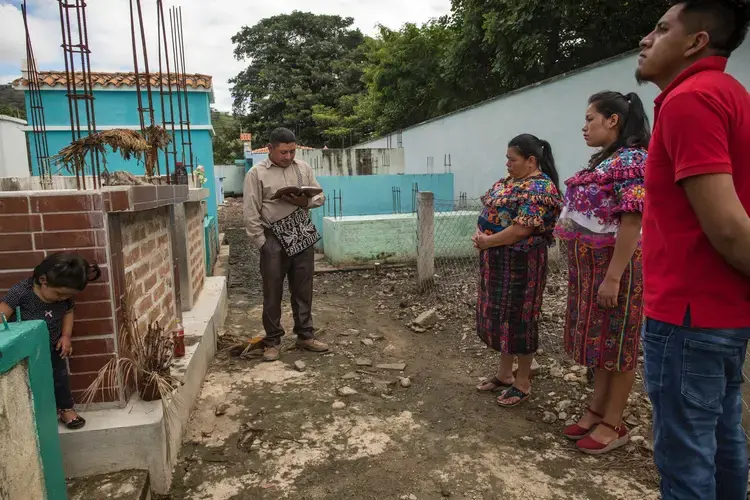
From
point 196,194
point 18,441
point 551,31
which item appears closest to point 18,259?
point 18,441

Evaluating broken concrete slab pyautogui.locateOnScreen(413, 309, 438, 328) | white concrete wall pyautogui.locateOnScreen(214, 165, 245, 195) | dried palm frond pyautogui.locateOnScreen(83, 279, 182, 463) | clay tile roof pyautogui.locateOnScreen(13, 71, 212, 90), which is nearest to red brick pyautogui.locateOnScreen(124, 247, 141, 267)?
dried palm frond pyautogui.locateOnScreen(83, 279, 182, 463)

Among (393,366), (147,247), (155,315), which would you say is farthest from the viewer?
(393,366)

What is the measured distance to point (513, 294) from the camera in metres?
3.00

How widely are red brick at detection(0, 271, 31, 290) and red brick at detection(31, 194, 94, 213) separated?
0.93ft

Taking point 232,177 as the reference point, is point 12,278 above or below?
below

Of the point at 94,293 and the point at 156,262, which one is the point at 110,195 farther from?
the point at 156,262

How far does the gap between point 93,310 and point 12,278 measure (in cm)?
35

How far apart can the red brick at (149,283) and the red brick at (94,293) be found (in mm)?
568

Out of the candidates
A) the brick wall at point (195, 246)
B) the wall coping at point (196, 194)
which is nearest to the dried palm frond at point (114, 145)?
the wall coping at point (196, 194)

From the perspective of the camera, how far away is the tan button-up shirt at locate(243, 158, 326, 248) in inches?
154

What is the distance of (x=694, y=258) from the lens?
136 centimetres

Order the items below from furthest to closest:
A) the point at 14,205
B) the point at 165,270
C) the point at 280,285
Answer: the point at 280,285, the point at 165,270, the point at 14,205

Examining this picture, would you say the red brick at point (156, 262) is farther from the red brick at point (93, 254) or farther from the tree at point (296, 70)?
the tree at point (296, 70)

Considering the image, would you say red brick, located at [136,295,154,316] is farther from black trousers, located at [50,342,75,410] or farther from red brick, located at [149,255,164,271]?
black trousers, located at [50,342,75,410]
